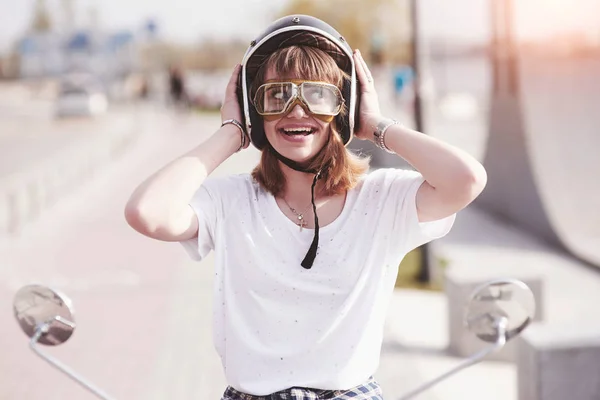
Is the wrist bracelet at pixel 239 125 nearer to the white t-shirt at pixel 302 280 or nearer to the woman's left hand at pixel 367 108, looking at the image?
the white t-shirt at pixel 302 280

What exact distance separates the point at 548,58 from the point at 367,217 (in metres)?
8.53

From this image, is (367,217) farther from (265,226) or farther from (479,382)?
(479,382)

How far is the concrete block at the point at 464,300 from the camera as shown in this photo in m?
5.55

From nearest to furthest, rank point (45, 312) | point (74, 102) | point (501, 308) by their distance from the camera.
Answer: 1. point (501, 308)
2. point (45, 312)
3. point (74, 102)

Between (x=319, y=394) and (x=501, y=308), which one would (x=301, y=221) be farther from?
(x=501, y=308)

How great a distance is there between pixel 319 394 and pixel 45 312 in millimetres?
721

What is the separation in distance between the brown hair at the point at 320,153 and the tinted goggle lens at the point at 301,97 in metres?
0.03

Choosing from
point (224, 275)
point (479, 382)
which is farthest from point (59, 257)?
point (224, 275)

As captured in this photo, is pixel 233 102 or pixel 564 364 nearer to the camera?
pixel 233 102

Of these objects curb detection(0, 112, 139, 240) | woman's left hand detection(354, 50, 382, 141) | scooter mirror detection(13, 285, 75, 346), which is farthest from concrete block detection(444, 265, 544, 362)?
curb detection(0, 112, 139, 240)

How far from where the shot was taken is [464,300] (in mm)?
5594

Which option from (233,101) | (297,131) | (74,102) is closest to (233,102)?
(233,101)

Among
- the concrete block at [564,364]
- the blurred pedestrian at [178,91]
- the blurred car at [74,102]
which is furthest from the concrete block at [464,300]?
the blurred car at [74,102]

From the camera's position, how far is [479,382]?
521cm
